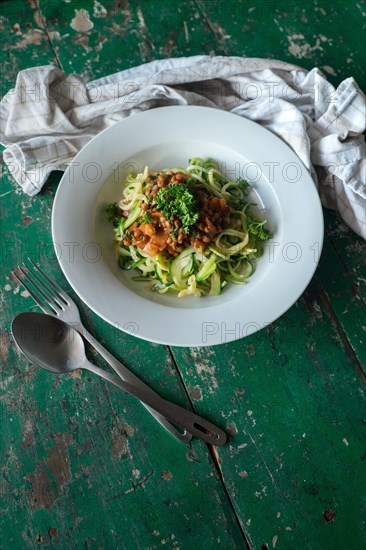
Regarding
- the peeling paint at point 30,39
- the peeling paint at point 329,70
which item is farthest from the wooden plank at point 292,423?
the peeling paint at point 30,39

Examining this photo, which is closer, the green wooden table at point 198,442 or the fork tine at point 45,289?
the green wooden table at point 198,442

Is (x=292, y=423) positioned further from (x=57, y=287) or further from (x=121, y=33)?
Result: (x=121, y=33)

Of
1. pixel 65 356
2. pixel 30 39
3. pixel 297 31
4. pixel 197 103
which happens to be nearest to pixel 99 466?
pixel 65 356

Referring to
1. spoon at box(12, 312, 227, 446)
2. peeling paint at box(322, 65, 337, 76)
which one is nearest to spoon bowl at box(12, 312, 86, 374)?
spoon at box(12, 312, 227, 446)

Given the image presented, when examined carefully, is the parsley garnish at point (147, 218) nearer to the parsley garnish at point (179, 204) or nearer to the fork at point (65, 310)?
the parsley garnish at point (179, 204)

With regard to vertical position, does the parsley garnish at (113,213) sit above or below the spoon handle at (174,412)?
above

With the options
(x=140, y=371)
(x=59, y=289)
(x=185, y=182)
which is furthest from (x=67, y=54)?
(x=140, y=371)

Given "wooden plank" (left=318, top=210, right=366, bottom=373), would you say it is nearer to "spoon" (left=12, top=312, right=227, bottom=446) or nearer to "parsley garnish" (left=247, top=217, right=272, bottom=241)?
"parsley garnish" (left=247, top=217, right=272, bottom=241)
